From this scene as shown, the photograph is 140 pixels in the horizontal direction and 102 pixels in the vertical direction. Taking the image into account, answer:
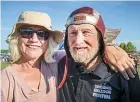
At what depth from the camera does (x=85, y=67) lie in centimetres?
366

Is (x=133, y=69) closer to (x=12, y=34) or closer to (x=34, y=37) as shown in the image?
(x=34, y=37)

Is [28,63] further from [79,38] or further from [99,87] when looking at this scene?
[99,87]

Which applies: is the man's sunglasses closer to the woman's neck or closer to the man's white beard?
the woman's neck

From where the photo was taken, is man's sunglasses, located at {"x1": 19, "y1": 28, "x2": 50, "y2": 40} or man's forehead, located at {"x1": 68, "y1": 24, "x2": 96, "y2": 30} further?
man's sunglasses, located at {"x1": 19, "y1": 28, "x2": 50, "y2": 40}

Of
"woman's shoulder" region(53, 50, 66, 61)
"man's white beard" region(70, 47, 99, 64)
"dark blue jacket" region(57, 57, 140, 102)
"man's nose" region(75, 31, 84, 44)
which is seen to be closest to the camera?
"dark blue jacket" region(57, 57, 140, 102)

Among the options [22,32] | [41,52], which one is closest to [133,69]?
[41,52]

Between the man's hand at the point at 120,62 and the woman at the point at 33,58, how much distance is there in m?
0.02

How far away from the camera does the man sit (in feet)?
11.1

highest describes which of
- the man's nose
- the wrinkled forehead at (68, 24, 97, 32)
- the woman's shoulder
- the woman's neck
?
the wrinkled forehead at (68, 24, 97, 32)

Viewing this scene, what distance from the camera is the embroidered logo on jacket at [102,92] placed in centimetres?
342

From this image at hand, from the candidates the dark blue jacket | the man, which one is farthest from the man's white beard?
the dark blue jacket

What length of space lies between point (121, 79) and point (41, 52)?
1.22 meters

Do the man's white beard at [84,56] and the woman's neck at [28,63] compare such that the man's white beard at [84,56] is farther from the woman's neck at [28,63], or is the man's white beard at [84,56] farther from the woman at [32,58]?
the woman's neck at [28,63]

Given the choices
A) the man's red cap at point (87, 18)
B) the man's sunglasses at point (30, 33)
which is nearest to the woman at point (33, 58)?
the man's sunglasses at point (30, 33)
